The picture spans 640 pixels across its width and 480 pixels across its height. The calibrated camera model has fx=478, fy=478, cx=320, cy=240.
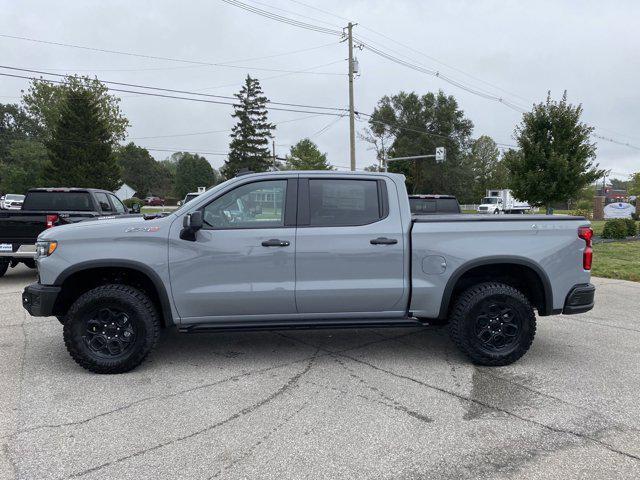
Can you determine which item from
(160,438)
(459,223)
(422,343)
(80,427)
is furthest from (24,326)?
(459,223)

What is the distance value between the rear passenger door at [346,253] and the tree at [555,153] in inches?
580

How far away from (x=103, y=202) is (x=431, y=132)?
5722cm

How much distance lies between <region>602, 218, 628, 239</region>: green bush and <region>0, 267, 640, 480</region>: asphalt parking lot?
13566mm

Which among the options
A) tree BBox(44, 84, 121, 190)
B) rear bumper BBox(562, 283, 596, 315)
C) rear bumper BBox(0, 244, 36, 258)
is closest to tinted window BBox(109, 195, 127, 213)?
rear bumper BBox(0, 244, 36, 258)

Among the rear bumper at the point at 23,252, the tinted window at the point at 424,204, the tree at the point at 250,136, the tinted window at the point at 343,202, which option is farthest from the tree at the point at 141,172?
the tinted window at the point at 343,202

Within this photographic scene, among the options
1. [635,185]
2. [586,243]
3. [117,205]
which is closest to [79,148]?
[117,205]

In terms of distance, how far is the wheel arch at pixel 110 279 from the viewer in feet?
14.2

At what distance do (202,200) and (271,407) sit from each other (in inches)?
78.5

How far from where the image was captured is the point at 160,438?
3.28 metres

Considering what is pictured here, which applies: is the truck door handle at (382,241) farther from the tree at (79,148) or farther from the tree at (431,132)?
the tree at (431,132)

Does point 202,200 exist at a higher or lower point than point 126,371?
higher

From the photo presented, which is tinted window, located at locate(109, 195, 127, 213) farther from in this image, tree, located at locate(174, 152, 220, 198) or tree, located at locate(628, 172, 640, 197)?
tree, located at locate(174, 152, 220, 198)

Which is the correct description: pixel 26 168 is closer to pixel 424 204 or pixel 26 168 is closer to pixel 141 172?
pixel 424 204

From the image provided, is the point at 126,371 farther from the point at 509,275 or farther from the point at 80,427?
the point at 509,275
